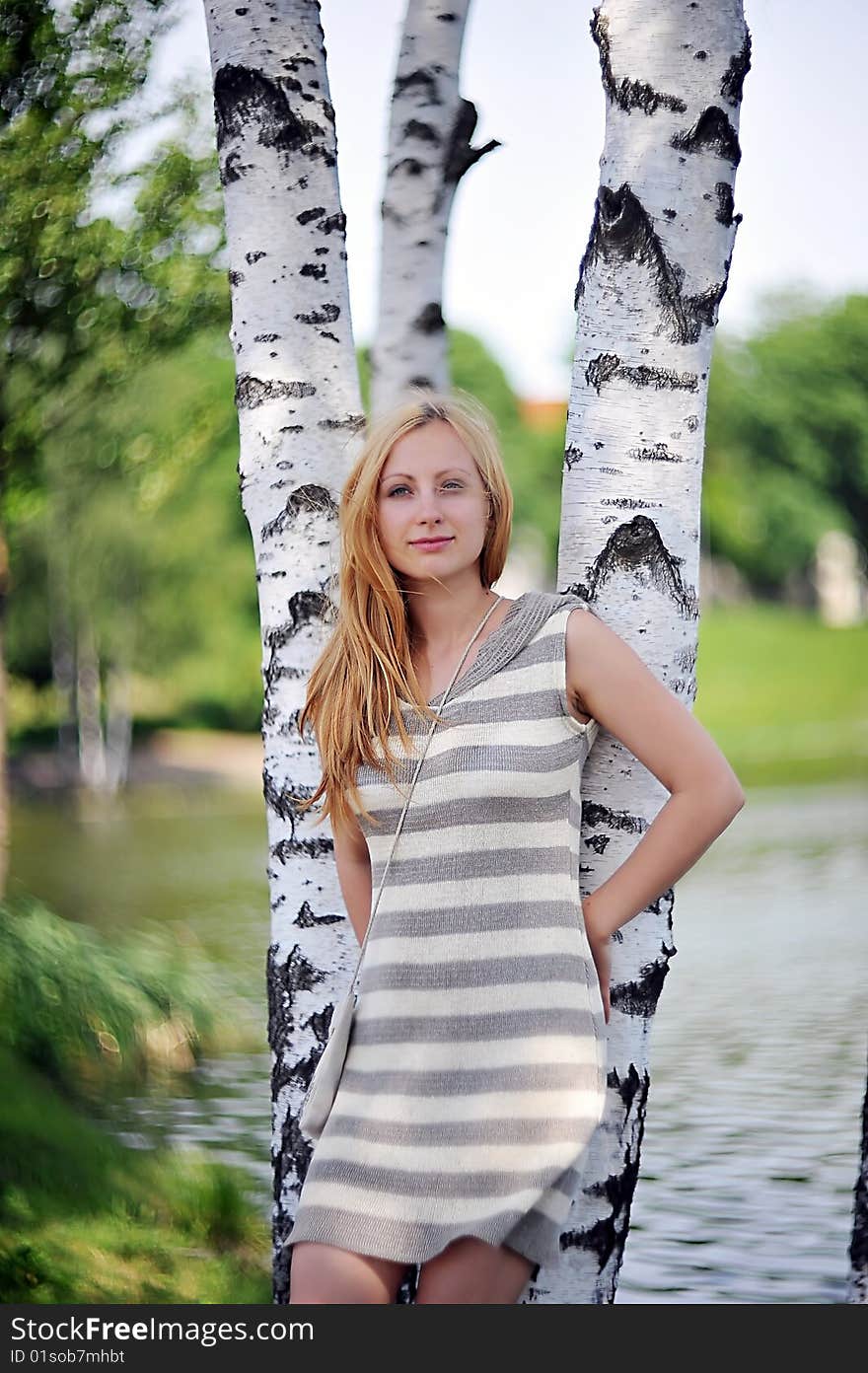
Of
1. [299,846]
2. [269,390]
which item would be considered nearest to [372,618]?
[299,846]

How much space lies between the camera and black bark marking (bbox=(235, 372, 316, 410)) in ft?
9.42

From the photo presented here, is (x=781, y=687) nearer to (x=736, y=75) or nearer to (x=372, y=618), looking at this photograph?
(x=736, y=75)

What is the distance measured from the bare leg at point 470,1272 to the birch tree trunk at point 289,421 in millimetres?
741

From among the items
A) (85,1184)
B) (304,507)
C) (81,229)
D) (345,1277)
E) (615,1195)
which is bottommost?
(345,1277)

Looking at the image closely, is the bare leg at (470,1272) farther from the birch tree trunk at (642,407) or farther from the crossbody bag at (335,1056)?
the birch tree trunk at (642,407)

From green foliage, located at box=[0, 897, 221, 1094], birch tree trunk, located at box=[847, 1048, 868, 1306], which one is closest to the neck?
birch tree trunk, located at box=[847, 1048, 868, 1306]

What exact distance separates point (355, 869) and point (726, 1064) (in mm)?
4780

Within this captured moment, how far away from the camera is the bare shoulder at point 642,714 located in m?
2.12

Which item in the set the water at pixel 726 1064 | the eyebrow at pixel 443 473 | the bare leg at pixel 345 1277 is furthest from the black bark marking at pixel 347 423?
the water at pixel 726 1064

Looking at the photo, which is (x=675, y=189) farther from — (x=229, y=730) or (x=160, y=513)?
(x=229, y=730)

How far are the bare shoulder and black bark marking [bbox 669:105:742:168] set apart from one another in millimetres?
926

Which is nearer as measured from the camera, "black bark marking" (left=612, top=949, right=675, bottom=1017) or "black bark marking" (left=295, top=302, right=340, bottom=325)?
"black bark marking" (left=612, top=949, right=675, bottom=1017)

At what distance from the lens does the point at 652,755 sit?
2.14m

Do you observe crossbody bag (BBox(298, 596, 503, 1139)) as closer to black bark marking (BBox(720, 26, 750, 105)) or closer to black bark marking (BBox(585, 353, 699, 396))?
black bark marking (BBox(585, 353, 699, 396))
